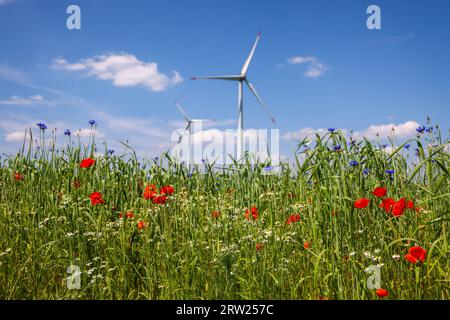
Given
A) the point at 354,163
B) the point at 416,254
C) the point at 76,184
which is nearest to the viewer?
the point at 416,254

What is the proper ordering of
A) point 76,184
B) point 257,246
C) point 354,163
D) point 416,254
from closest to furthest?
1. point 416,254
2. point 257,246
3. point 354,163
4. point 76,184

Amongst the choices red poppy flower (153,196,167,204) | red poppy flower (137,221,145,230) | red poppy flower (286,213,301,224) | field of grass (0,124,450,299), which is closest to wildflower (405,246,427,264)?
field of grass (0,124,450,299)

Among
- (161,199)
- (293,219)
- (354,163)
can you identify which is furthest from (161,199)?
(354,163)

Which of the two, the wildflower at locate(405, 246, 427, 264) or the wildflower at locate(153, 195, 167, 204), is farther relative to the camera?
the wildflower at locate(153, 195, 167, 204)

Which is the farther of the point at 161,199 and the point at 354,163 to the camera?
the point at 354,163

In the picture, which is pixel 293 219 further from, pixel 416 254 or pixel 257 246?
pixel 416 254

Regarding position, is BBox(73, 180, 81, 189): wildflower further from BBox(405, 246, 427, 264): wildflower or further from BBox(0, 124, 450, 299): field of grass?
BBox(405, 246, 427, 264): wildflower

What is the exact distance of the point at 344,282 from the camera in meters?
3.57

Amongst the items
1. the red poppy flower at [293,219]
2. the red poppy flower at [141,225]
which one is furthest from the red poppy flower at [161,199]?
the red poppy flower at [293,219]
